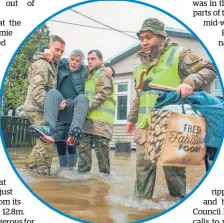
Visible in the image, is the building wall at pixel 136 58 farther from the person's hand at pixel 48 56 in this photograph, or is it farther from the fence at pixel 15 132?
the fence at pixel 15 132

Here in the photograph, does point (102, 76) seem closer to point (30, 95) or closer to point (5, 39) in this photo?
point (30, 95)

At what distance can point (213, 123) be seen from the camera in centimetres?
215

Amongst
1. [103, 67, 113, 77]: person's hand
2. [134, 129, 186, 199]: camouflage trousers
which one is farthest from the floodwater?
[103, 67, 113, 77]: person's hand

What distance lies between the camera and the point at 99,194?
2654 mm

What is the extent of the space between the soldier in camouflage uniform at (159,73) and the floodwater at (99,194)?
0.12 metres

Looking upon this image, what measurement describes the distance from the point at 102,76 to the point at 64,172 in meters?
0.84

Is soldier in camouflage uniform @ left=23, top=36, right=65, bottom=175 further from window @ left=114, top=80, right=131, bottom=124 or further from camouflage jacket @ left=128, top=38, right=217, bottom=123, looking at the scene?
camouflage jacket @ left=128, top=38, right=217, bottom=123

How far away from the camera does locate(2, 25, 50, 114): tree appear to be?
2.90 m

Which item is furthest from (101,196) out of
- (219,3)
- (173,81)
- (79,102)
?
(219,3)

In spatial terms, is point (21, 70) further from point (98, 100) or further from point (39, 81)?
point (98, 100)

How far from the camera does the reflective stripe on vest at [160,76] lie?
2291 millimetres

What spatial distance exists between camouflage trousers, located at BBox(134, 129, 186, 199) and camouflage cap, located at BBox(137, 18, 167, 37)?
0.57 m

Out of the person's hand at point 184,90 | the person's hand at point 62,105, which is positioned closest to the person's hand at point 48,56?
the person's hand at point 62,105

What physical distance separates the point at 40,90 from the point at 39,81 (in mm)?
70
